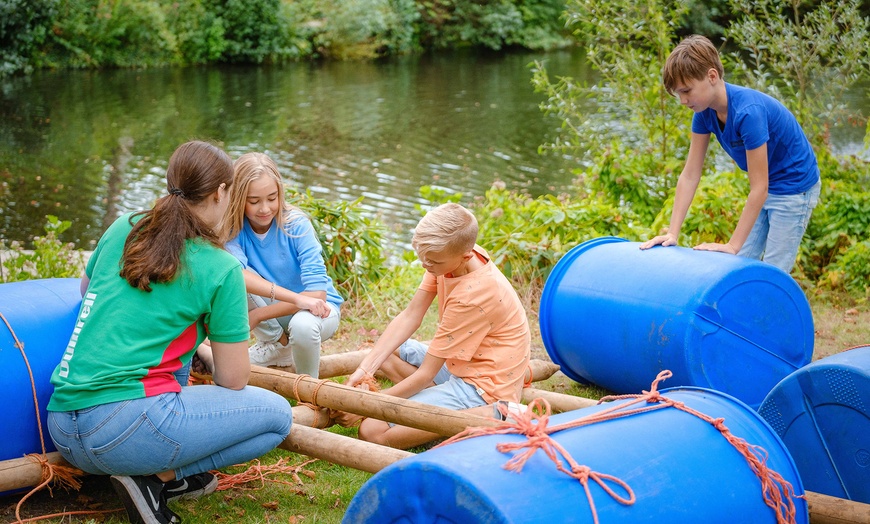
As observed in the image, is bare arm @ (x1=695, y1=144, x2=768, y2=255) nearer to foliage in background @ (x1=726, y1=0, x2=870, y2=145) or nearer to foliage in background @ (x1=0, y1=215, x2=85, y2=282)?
foliage in background @ (x1=726, y1=0, x2=870, y2=145)

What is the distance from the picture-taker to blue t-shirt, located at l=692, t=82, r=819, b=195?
14.1ft

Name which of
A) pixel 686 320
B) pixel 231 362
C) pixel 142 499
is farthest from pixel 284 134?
pixel 142 499

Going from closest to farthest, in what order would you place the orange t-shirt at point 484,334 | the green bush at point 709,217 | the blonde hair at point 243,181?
1. the orange t-shirt at point 484,334
2. the blonde hair at point 243,181
3. the green bush at point 709,217

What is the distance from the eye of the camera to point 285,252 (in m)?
4.34

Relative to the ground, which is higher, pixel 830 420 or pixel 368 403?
pixel 830 420

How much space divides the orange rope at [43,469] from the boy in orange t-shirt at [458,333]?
1.17 m

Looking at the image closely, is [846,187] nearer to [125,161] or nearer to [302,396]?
[302,396]

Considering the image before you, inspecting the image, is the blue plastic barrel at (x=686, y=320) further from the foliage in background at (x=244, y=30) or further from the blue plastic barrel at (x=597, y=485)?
the foliage in background at (x=244, y=30)

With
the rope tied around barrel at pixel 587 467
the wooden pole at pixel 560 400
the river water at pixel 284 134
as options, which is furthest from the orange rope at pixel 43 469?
the river water at pixel 284 134

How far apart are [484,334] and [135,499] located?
4.92 feet

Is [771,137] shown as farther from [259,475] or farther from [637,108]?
[637,108]

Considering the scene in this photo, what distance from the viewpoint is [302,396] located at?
3.82m

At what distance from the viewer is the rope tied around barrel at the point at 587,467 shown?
85.0 inches

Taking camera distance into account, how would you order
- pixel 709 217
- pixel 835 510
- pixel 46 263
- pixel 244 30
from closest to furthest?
pixel 835 510, pixel 46 263, pixel 709 217, pixel 244 30
